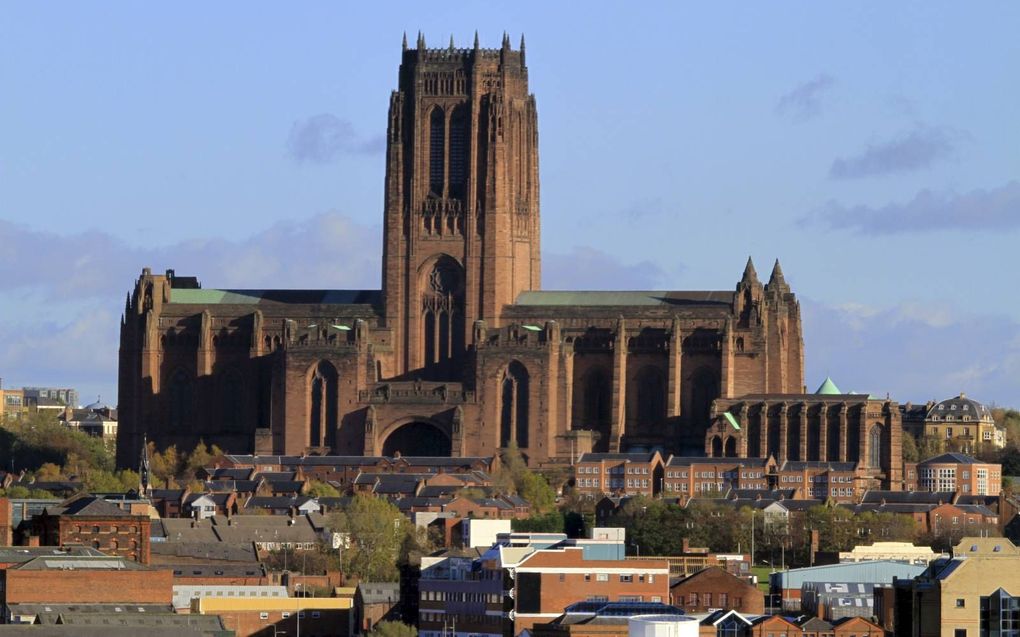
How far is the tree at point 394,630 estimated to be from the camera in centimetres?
14906

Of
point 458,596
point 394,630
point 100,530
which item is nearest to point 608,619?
point 394,630

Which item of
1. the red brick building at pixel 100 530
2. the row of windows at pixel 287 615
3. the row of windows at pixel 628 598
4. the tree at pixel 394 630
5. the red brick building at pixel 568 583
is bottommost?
the tree at pixel 394 630

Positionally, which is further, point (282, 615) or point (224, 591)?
point (224, 591)

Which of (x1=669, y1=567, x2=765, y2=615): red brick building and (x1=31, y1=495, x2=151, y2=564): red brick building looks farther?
(x1=31, y1=495, x2=151, y2=564): red brick building

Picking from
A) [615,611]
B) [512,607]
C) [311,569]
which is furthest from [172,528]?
[615,611]

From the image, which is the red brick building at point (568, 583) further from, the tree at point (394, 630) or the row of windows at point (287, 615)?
the row of windows at point (287, 615)

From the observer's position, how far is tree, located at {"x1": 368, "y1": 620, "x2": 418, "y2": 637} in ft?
489

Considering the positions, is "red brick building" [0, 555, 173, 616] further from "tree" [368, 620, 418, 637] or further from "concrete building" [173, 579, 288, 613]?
"concrete building" [173, 579, 288, 613]

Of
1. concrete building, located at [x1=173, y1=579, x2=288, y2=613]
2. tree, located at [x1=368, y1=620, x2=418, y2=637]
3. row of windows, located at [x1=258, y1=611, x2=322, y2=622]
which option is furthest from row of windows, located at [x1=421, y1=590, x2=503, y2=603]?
concrete building, located at [x1=173, y1=579, x2=288, y2=613]

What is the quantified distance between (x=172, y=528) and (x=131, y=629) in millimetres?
73405

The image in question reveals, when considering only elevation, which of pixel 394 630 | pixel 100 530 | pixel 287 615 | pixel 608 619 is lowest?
pixel 394 630

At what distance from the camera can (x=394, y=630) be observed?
150 meters

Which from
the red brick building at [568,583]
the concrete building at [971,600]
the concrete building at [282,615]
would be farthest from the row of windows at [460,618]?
the concrete building at [971,600]

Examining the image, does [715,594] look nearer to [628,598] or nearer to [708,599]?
[708,599]
